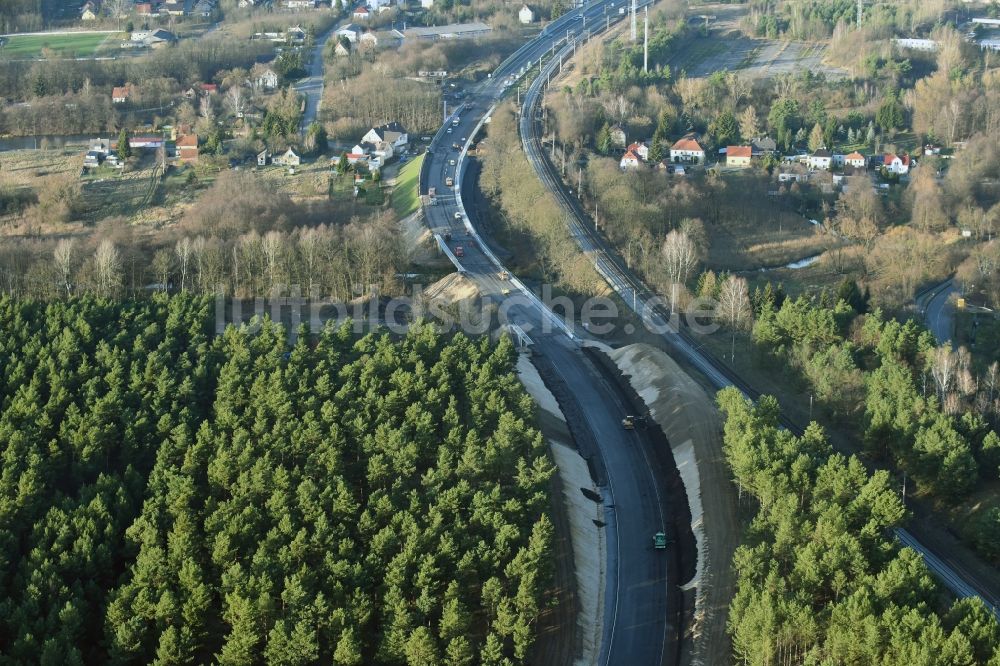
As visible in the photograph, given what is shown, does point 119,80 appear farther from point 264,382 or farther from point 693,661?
point 693,661

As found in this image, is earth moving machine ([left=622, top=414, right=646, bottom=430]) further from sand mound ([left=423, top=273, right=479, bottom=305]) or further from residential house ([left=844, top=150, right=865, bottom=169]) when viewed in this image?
residential house ([left=844, top=150, right=865, bottom=169])

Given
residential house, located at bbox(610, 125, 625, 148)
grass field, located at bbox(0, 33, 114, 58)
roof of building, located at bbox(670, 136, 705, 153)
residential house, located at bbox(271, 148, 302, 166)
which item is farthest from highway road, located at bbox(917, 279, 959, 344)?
grass field, located at bbox(0, 33, 114, 58)

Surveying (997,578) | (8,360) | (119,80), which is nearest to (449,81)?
(119,80)

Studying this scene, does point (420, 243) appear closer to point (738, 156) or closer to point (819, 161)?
Result: point (738, 156)

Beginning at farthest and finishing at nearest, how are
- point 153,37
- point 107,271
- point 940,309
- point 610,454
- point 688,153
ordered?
point 153,37, point 688,153, point 940,309, point 107,271, point 610,454

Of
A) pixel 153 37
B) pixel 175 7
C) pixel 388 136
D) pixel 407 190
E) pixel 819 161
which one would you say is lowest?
pixel 819 161

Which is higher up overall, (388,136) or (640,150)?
(388,136)

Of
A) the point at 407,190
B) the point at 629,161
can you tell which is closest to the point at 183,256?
the point at 407,190
